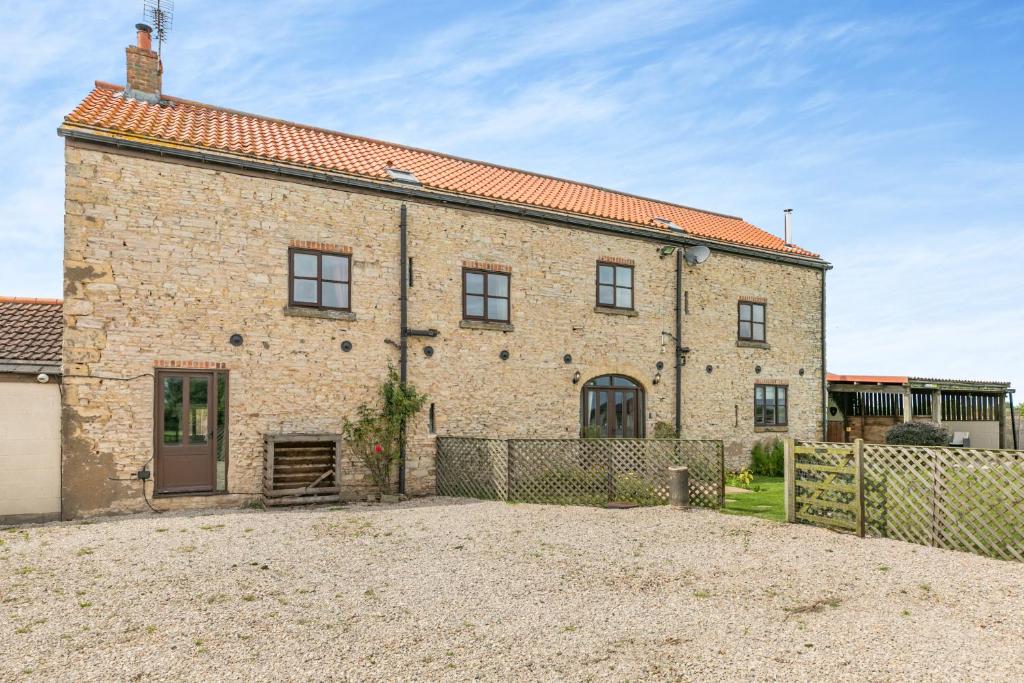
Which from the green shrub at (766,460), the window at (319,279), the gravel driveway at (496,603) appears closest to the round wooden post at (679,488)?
the gravel driveway at (496,603)

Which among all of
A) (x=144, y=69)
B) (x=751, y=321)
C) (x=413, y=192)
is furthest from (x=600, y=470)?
(x=144, y=69)

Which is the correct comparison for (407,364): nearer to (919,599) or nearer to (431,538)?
(431,538)

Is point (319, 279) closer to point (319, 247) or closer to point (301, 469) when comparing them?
point (319, 247)

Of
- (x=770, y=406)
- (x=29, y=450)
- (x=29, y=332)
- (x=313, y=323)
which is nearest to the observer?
(x=29, y=450)

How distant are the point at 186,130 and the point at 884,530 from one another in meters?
14.4

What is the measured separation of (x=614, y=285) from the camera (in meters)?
17.0

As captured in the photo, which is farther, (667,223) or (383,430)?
(667,223)

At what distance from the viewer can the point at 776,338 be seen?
65.0 feet

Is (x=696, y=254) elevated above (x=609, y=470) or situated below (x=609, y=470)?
above

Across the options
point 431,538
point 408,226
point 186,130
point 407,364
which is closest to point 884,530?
point 431,538

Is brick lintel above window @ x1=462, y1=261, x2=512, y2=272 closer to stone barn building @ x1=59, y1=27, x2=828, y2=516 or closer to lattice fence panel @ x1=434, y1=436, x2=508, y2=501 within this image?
stone barn building @ x1=59, y1=27, x2=828, y2=516

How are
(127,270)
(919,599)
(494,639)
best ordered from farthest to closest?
(127,270) → (919,599) → (494,639)

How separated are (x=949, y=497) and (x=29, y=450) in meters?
14.2

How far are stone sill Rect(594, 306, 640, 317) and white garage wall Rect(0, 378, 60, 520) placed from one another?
1149 cm
